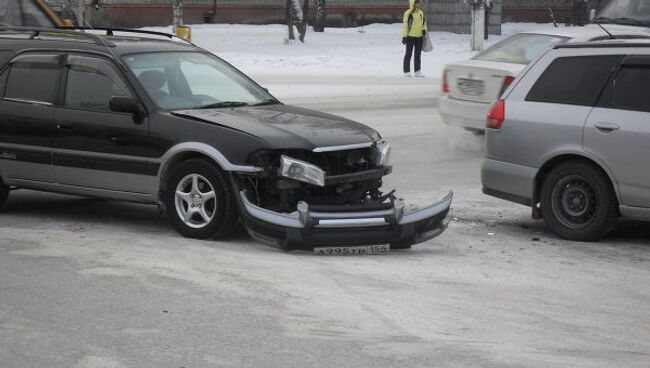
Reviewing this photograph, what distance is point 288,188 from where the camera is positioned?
28.0 ft

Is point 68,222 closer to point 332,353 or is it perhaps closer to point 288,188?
point 288,188

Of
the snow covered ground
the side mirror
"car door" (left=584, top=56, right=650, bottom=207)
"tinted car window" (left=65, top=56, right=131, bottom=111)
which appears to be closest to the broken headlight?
"car door" (left=584, top=56, right=650, bottom=207)

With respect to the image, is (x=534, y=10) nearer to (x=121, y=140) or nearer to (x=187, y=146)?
(x=121, y=140)

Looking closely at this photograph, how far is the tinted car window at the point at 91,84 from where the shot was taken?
9398 mm

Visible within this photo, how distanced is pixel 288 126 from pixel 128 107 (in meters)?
1.33

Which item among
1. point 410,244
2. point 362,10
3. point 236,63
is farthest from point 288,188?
point 362,10

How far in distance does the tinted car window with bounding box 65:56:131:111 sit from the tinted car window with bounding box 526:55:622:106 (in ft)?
11.6

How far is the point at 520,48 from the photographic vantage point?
1474 cm

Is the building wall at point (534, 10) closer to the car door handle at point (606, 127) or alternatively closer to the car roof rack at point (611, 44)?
the car roof rack at point (611, 44)

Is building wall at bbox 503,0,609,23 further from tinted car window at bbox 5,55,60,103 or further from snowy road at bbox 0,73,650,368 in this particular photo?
tinted car window at bbox 5,55,60,103

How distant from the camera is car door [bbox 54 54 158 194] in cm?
912

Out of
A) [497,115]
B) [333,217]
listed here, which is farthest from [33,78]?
[497,115]

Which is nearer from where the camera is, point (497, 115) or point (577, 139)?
point (577, 139)

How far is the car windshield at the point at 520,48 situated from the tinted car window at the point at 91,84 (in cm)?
658
